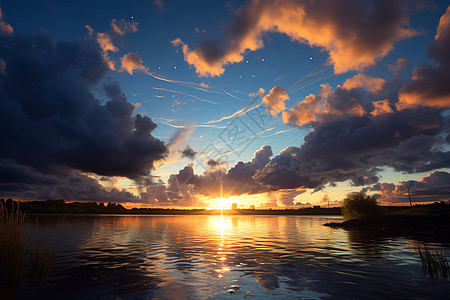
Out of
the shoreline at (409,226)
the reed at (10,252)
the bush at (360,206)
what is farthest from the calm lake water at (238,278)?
the bush at (360,206)

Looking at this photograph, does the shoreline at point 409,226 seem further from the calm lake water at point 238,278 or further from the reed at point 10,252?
the reed at point 10,252

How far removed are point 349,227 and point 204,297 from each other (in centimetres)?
7000

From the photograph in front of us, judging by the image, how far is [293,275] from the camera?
17.6 meters

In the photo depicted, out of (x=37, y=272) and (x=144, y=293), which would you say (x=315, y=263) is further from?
(x=37, y=272)

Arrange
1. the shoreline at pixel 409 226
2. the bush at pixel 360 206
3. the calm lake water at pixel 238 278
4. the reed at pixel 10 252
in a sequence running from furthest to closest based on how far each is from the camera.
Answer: the bush at pixel 360 206 → the shoreline at pixel 409 226 → the reed at pixel 10 252 → the calm lake water at pixel 238 278

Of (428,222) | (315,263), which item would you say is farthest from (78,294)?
(428,222)

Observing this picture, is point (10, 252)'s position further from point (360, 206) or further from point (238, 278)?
point (360, 206)

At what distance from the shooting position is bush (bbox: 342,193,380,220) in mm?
88000

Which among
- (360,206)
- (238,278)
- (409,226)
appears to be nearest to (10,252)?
(238,278)

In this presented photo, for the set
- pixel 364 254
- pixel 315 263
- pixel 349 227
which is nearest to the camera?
pixel 315 263

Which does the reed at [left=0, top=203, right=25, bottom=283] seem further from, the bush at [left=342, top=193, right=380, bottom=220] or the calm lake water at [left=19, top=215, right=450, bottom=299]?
the bush at [left=342, top=193, right=380, bottom=220]

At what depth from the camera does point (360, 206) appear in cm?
8975

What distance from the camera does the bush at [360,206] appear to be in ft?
289

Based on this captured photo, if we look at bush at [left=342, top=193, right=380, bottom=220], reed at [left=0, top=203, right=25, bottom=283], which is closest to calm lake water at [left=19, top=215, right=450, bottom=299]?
reed at [left=0, top=203, right=25, bottom=283]
